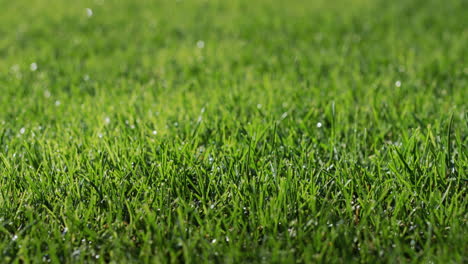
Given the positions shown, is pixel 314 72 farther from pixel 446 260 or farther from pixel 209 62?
pixel 446 260

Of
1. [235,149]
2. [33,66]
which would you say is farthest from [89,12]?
[235,149]

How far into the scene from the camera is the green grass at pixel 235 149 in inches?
65.4

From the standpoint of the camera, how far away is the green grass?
5.45ft

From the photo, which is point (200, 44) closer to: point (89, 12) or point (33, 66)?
point (33, 66)

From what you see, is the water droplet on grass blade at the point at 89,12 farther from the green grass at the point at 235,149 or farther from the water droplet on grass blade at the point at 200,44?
the water droplet on grass blade at the point at 200,44

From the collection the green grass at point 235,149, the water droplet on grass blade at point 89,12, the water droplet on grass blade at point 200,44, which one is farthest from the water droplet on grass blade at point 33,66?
the water droplet on grass blade at point 89,12

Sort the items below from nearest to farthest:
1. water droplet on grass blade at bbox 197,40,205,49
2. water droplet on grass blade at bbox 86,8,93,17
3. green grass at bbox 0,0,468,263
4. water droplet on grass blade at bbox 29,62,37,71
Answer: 1. green grass at bbox 0,0,468,263
2. water droplet on grass blade at bbox 29,62,37,71
3. water droplet on grass blade at bbox 197,40,205,49
4. water droplet on grass blade at bbox 86,8,93,17

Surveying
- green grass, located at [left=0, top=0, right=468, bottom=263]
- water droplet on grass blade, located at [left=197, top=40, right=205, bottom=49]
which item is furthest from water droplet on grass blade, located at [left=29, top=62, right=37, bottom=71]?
water droplet on grass blade, located at [left=197, top=40, right=205, bottom=49]

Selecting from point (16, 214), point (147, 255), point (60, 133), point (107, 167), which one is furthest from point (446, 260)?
point (60, 133)

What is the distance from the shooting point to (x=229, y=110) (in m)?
2.78

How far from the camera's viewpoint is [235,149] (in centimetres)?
214

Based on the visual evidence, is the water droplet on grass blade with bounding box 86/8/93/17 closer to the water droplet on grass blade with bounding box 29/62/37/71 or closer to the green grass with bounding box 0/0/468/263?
the green grass with bounding box 0/0/468/263

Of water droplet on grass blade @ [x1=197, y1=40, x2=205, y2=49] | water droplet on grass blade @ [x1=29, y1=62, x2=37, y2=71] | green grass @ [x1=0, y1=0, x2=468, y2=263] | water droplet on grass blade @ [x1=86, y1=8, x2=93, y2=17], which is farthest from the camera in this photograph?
water droplet on grass blade @ [x1=86, y1=8, x2=93, y2=17]

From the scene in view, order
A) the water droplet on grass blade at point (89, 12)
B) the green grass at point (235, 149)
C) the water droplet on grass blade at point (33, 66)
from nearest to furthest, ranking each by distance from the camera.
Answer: the green grass at point (235, 149)
the water droplet on grass blade at point (33, 66)
the water droplet on grass blade at point (89, 12)
